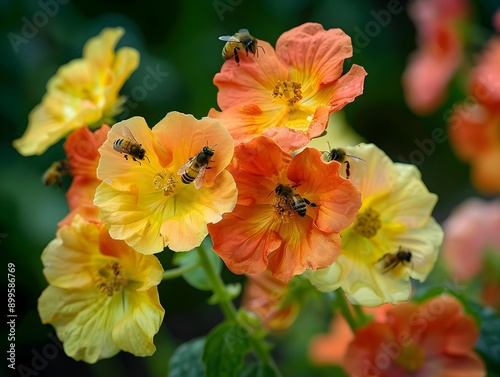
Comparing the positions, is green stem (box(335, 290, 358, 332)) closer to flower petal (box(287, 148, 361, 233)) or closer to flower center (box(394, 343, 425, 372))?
flower center (box(394, 343, 425, 372))

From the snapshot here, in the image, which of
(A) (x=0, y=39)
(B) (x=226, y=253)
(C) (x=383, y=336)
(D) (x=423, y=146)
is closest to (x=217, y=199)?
(B) (x=226, y=253)

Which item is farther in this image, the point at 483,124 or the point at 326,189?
the point at 483,124

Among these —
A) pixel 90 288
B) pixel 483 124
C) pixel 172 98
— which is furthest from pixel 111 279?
pixel 172 98

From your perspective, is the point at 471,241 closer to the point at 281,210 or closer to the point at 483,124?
the point at 483,124

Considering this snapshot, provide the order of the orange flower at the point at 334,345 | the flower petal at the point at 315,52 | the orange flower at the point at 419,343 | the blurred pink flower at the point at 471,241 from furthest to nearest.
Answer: the blurred pink flower at the point at 471,241, the orange flower at the point at 334,345, the orange flower at the point at 419,343, the flower petal at the point at 315,52

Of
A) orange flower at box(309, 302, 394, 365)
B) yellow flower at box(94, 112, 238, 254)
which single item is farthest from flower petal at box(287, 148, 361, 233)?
orange flower at box(309, 302, 394, 365)

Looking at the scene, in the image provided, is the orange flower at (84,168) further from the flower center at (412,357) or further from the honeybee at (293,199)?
the flower center at (412,357)

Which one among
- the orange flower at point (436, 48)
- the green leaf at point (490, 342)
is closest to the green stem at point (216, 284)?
the green leaf at point (490, 342)
